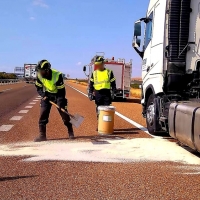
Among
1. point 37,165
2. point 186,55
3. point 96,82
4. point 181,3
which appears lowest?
point 37,165

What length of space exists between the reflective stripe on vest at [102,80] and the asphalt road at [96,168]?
1.34m

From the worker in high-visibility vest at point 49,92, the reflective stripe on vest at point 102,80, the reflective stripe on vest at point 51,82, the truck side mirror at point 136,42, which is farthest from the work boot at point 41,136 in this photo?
the truck side mirror at point 136,42

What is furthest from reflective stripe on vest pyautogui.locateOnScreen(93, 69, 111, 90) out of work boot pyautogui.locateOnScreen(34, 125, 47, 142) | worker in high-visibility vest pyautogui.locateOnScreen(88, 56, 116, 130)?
work boot pyautogui.locateOnScreen(34, 125, 47, 142)

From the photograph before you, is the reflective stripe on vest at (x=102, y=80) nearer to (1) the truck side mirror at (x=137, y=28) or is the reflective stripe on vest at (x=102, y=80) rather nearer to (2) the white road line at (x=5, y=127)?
(1) the truck side mirror at (x=137, y=28)

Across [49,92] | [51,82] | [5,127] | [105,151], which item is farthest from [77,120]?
[5,127]

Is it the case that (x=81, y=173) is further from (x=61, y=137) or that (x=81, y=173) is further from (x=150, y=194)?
(x=61, y=137)

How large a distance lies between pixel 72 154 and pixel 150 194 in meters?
2.43

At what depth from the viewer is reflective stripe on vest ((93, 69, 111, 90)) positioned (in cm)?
954

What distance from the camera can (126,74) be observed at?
77.5 feet

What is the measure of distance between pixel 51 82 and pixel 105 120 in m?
1.65

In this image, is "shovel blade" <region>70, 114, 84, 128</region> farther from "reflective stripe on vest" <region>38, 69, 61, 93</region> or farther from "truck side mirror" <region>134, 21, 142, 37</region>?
"truck side mirror" <region>134, 21, 142, 37</region>

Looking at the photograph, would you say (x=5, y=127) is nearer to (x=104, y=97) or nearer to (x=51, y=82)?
(x=51, y=82)

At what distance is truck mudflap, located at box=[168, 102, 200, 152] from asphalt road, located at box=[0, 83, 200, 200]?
1.23 ft

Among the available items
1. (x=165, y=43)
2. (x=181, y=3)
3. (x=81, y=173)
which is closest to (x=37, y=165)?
(x=81, y=173)
